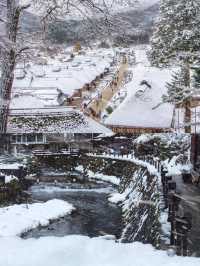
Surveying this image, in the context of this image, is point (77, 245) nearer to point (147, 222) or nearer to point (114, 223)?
point (147, 222)

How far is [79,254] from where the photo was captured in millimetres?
6387

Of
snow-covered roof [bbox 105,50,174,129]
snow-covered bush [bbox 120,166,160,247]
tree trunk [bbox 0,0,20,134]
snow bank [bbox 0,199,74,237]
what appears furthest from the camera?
snow-covered roof [bbox 105,50,174,129]

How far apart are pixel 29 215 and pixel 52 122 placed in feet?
51.7

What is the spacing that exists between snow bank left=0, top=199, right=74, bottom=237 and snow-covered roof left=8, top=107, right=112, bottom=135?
40.0 feet

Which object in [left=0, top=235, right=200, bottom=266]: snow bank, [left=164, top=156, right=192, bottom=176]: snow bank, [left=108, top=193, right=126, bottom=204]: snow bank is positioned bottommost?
[left=108, top=193, right=126, bottom=204]: snow bank

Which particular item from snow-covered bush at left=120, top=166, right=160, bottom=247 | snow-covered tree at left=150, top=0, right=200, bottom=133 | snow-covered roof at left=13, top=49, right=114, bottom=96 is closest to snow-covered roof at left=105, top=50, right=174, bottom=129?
snow-covered tree at left=150, top=0, right=200, bottom=133

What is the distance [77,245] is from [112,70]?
83472 millimetres

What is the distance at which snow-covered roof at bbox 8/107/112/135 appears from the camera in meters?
37.5

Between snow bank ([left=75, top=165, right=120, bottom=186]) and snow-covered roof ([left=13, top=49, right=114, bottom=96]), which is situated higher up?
snow-covered roof ([left=13, top=49, right=114, bottom=96])

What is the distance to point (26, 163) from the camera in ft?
109

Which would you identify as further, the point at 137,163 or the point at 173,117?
the point at 173,117

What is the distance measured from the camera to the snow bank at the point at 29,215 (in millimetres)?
21375

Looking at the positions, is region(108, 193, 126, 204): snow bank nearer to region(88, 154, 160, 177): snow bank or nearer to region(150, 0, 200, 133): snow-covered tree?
region(88, 154, 160, 177): snow bank

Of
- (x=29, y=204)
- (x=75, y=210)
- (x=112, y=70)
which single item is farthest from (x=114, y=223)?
(x=112, y=70)
